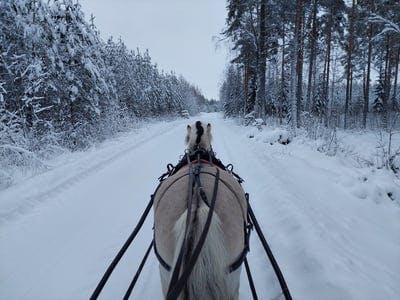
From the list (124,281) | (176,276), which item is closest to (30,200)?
(124,281)

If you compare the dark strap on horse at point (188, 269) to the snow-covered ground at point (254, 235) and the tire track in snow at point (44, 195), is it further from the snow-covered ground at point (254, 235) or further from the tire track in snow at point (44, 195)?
the tire track in snow at point (44, 195)

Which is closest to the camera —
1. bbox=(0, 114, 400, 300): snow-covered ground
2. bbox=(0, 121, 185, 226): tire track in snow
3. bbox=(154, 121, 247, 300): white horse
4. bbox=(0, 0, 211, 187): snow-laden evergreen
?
bbox=(154, 121, 247, 300): white horse

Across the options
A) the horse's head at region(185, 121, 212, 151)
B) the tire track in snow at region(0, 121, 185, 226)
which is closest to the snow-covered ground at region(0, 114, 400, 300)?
the tire track in snow at region(0, 121, 185, 226)

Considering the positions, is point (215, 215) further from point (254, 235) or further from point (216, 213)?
point (254, 235)

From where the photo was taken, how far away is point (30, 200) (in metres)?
4.99

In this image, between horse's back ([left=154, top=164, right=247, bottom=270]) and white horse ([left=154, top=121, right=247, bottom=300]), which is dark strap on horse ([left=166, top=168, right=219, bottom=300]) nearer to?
white horse ([left=154, top=121, right=247, bottom=300])

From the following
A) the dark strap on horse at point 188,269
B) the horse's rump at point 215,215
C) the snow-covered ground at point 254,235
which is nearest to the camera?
the dark strap on horse at point 188,269

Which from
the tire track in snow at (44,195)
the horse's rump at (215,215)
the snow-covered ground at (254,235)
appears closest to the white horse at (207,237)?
the horse's rump at (215,215)

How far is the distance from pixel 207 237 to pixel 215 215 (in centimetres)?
17

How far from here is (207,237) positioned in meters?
1.57

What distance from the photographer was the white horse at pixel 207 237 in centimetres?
152

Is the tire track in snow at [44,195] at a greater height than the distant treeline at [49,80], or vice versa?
the distant treeline at [49,80]

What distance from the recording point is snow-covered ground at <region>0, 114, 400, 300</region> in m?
2.83

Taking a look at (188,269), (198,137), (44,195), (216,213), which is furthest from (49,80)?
(188,269)
